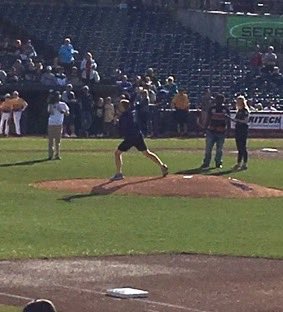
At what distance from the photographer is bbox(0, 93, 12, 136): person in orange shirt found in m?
37.7

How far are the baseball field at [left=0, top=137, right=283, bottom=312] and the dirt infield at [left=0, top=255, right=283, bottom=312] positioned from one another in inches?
0.5

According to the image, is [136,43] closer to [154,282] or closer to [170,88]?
[170,88]

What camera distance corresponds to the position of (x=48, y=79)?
40.0 meters

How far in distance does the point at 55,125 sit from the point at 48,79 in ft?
35.9

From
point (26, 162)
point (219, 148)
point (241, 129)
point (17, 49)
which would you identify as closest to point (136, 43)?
point (17, 49)

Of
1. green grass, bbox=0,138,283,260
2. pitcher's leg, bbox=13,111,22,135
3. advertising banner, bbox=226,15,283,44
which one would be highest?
advertising banner, bbox=226,15,283,44

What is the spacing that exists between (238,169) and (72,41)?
2012 cm

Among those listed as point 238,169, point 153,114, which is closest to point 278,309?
point 238,169

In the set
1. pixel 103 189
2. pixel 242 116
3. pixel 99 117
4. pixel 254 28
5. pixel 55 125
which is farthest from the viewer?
pixel 254 28

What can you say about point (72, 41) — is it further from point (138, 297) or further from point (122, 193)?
point (138, 297)

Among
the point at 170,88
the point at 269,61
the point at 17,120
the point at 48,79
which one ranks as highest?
the point at 269,61

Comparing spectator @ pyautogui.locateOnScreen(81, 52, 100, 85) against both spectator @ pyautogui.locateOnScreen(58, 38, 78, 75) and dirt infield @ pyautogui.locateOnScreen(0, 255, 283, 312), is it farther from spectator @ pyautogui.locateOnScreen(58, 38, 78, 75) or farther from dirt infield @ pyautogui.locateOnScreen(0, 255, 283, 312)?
dirt infield @ pyautogui.locateOnScreen(0, 255, 283, 312)

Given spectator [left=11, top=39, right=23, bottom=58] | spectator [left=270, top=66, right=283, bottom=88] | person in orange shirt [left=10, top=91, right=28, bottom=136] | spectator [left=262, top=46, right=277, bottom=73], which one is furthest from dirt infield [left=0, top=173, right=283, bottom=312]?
spectator [left=262, top=46, right=277, bottom=73]

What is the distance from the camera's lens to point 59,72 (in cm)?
4097
